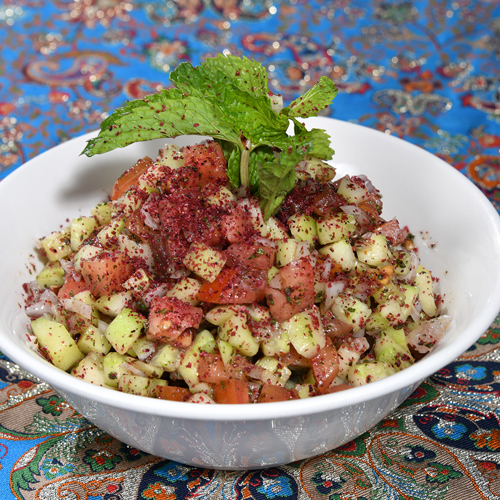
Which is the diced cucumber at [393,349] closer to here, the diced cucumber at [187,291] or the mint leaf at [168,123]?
the diced cucumber at [187,291]

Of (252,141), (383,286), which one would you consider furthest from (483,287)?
(252,141)

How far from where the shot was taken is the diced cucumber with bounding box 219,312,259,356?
1839 mm

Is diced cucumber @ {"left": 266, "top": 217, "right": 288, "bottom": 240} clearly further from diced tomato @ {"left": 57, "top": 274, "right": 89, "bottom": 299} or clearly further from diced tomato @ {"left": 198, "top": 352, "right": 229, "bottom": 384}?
diced tomato @ {"left": 57, "top": 274, "right": 89, "bottom": 299}

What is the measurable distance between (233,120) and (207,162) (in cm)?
20

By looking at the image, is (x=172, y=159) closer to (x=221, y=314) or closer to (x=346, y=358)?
(x=221, y=314)

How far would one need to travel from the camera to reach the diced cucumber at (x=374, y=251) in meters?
2.11

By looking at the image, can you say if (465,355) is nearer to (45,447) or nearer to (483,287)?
(483,287)

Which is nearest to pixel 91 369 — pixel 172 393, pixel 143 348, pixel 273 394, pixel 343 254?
pixel 143 348

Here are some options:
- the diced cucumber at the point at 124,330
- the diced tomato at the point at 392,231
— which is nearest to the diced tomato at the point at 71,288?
the diced cucumber at the point at 124,330

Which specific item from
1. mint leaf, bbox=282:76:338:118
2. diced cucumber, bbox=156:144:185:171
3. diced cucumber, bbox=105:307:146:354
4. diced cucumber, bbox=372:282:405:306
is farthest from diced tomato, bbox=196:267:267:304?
mint leaf, bbox=282:76:338:118

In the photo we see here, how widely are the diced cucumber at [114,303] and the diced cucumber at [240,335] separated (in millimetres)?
388

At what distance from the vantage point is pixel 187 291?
6.32 ft

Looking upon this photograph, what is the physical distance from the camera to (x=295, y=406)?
1.51m

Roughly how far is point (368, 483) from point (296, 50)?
360 centimetres
